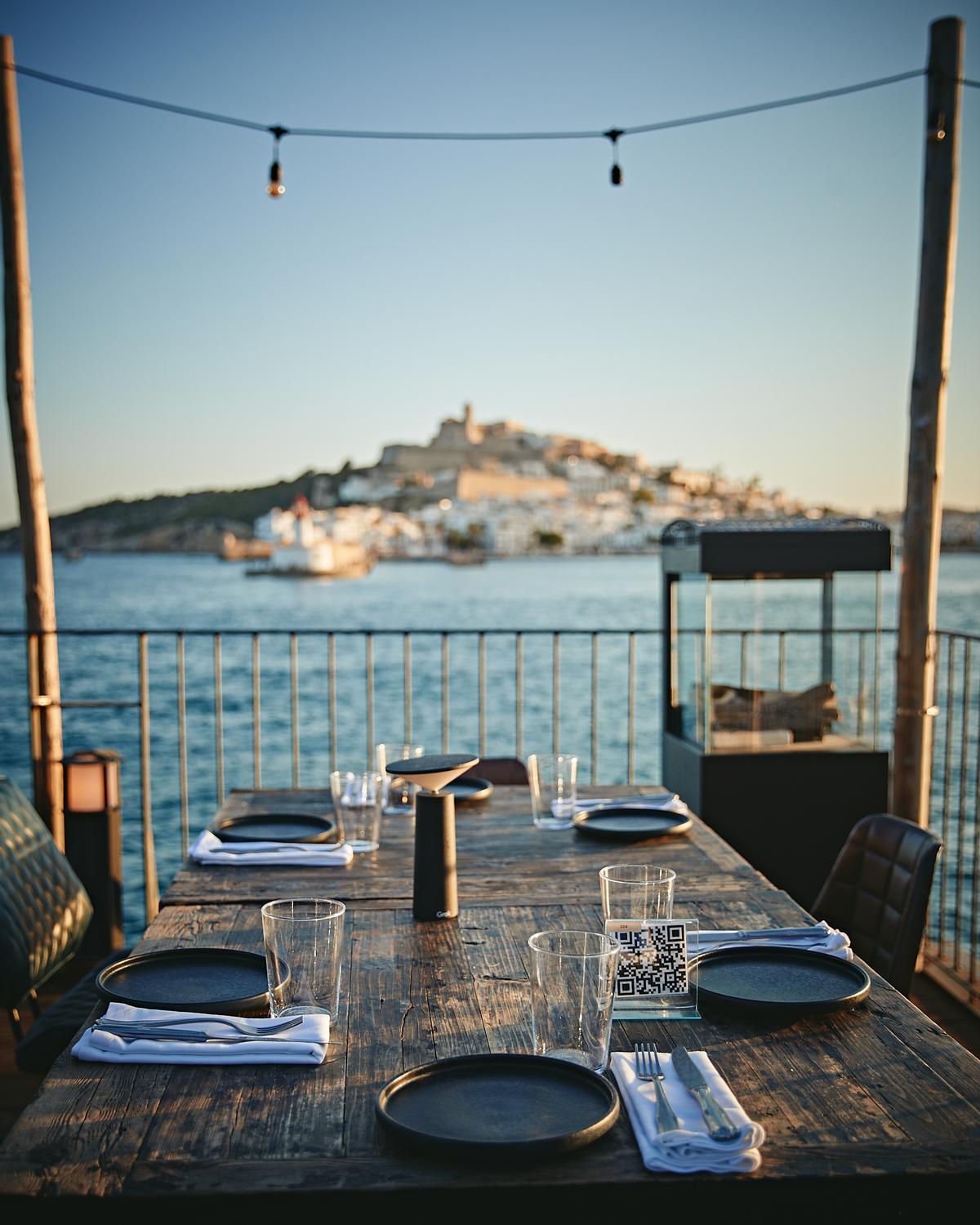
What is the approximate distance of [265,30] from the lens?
7.02 meters

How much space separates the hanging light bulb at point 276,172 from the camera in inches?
160

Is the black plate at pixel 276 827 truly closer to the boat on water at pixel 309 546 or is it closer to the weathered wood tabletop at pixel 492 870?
the weathered wood tabletop at pixel 492 870

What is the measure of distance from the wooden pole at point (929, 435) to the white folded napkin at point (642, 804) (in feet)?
4.65

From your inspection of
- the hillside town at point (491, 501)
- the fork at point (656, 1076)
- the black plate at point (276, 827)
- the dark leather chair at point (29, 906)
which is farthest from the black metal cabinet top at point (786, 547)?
the hillside town at point (491, 501)

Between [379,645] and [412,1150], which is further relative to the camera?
[379,645]

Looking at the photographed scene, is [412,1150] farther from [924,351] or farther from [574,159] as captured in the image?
[574,159]

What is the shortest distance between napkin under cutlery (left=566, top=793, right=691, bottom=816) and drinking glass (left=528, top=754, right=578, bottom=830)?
0.06 m

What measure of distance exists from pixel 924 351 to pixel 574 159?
1030 cm

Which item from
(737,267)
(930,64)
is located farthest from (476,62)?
(737,267)

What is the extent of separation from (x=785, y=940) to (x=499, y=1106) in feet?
2.29

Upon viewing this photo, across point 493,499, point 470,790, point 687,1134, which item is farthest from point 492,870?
point 493,499

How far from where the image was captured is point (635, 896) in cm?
162

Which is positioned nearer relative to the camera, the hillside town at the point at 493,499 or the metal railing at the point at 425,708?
the metal railing at the point at 425,708

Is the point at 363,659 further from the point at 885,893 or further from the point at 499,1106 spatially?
the point at 499,1106
